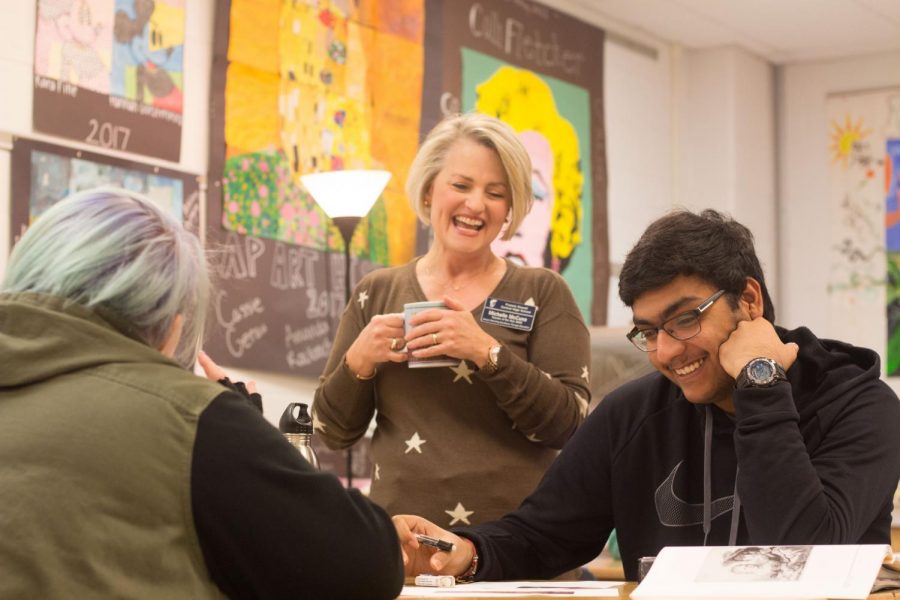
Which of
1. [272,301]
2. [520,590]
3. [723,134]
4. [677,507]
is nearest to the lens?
[520,590]

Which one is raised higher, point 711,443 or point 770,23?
point 770,23

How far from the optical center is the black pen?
6.68ft

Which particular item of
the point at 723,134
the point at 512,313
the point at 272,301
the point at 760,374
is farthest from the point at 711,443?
the point at 723,134

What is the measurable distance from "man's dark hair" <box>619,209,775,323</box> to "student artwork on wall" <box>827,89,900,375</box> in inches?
215

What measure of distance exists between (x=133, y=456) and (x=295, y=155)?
3.56m

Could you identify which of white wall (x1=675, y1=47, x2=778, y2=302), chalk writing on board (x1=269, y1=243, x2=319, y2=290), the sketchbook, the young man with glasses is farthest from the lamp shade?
white wall (x1=675, y1=47, x2=778, y2=302)

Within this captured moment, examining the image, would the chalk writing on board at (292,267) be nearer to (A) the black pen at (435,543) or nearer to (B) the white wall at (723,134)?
(A) the black pen at (435,543)

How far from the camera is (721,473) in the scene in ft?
7.00

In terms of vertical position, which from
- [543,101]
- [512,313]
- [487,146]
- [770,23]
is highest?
[770,23]

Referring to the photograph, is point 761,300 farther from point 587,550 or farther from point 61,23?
point 61,23

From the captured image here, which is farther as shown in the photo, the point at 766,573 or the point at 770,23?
the point at 770,23

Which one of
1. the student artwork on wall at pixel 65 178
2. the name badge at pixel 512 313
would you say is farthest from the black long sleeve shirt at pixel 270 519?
the student artwork on wall at pixel 65 178

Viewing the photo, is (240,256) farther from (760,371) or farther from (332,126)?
(760,371)

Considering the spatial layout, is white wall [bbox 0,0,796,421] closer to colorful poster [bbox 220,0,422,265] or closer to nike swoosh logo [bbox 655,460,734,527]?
colorful poster [bbox 220,0,422,265]
